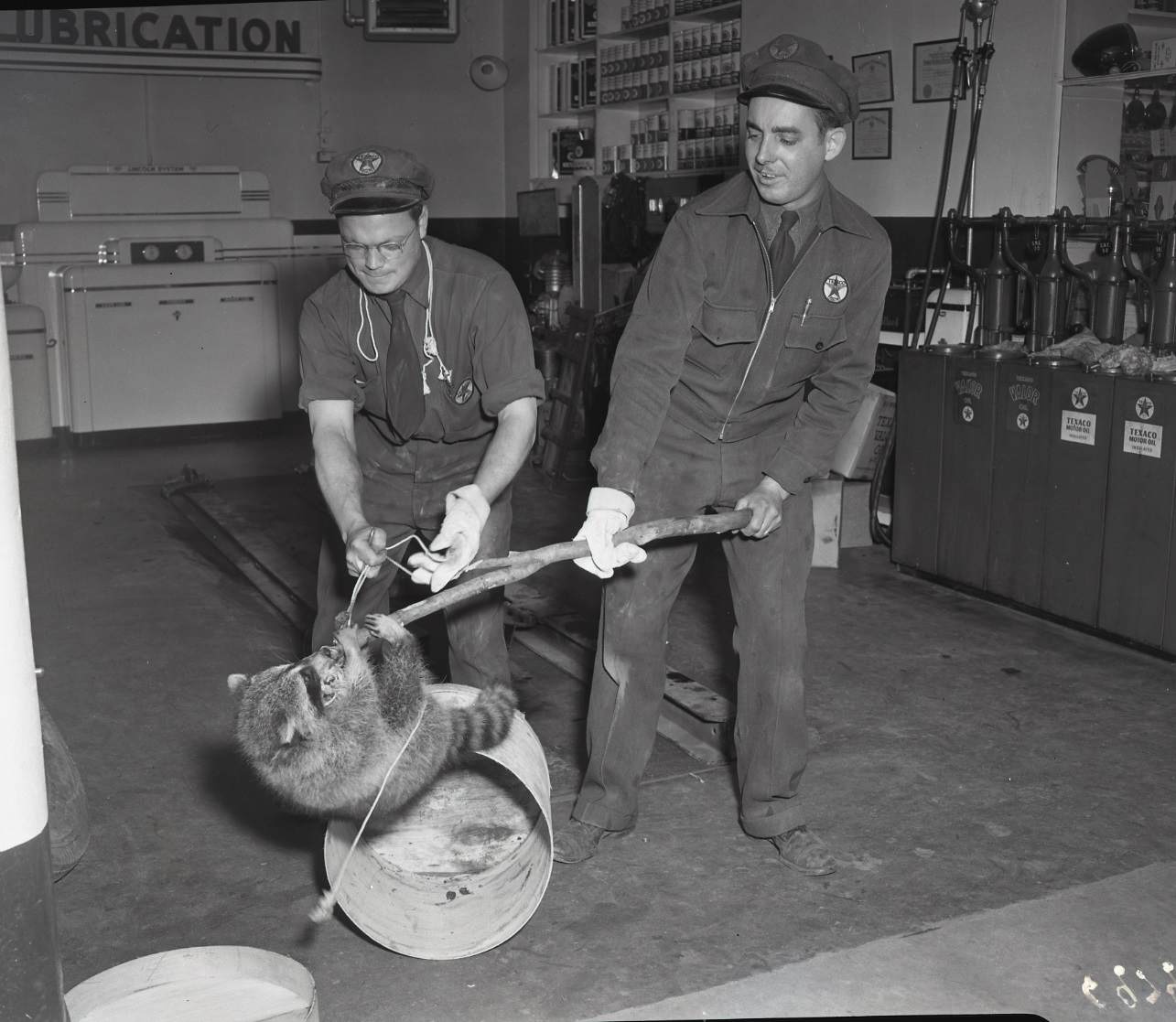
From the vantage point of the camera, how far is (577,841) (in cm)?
296

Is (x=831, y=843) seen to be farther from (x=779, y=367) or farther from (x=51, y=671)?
(x=51, y=671)

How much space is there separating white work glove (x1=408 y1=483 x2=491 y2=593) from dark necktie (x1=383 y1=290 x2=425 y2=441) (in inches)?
16.2

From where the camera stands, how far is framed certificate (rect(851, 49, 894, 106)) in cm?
598

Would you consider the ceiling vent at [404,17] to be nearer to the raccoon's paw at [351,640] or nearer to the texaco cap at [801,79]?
the texaco cap at [801,79]

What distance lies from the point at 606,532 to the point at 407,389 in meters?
0.68

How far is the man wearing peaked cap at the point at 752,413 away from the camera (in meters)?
2.70

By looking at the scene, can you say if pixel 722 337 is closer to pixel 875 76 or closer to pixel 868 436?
pixel 868 436

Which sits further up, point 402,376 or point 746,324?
point 746,324

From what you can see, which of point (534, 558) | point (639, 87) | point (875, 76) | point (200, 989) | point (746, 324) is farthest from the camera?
point (639, 87)

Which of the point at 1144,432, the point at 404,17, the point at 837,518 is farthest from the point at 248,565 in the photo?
the point at 404,17

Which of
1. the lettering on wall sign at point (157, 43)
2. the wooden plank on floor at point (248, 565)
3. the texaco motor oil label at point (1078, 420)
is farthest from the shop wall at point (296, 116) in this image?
the texaco motor oil label at point (1078, 420)

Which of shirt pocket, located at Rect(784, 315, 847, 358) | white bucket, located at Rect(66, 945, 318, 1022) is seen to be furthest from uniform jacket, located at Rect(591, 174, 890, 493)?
white bucket, located at Rect(66, 945, 318, 1022)

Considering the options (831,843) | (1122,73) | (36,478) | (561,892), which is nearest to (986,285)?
(1122,73)

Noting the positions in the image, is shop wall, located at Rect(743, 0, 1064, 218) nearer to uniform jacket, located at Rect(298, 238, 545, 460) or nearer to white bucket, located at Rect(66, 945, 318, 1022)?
uniform jacket, located at Rect(298, 238, 545, 460)
